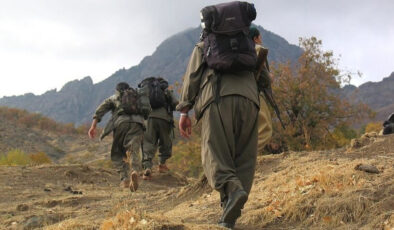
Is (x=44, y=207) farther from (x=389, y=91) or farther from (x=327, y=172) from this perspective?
(x=389, y=91)

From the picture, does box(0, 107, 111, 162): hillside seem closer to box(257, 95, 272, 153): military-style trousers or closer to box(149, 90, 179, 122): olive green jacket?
box(149, 90, 179, 122): olive green jacket

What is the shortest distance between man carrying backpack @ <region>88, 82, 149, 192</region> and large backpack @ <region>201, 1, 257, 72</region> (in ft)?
16.3

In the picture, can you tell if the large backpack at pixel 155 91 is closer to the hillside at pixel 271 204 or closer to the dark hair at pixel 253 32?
the hillside at pixel 271 204

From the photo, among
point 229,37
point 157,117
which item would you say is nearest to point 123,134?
point 157,117

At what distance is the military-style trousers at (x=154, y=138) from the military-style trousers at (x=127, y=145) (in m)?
1.00

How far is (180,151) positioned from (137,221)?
25.1 metres

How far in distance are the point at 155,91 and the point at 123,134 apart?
4.78 feet

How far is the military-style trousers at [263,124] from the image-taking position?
4461 mm

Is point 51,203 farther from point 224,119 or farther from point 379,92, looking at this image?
point 379,92

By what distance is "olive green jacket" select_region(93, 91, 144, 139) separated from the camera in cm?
894

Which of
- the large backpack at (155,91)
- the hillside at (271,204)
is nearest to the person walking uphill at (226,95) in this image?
the hillside at (271,204)

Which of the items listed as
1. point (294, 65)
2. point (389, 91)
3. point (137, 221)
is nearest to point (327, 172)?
point (137, 221)

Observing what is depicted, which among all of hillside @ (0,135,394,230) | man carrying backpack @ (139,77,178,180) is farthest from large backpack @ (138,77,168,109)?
hillside @ (0,135,394,230)

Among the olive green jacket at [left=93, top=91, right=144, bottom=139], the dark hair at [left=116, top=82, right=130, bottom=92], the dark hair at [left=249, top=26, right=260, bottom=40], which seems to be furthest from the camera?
A: the dark hair at [left=116, top=82, right=130, bottom=92]
